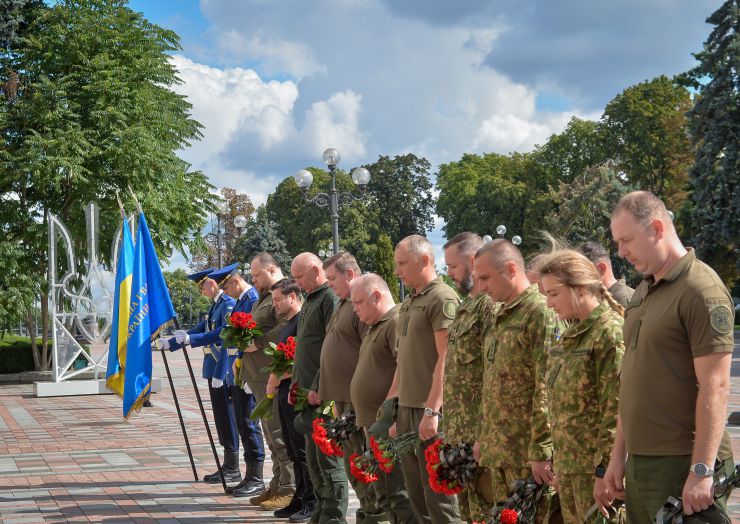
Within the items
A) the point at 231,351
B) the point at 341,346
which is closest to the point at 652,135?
the point at 231,351

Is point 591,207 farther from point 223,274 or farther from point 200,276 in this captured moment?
point 223,274

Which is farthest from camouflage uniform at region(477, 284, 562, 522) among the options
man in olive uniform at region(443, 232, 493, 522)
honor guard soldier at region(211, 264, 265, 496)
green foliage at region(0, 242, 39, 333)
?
green foliage at region(0, 242, 39, 333)

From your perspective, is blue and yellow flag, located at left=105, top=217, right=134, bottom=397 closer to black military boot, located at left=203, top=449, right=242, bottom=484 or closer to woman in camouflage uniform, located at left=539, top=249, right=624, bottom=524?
black military boot, located at left=203, top=449, right=242, bottom=484

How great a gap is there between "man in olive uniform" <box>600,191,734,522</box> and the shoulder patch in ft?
6.27

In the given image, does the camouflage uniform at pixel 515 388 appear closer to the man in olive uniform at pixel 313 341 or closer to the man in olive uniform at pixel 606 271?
the man in olive uniform at pixel 606 271

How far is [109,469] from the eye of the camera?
11156mm

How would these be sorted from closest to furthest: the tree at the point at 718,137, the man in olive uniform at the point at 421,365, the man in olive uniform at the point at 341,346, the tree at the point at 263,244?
the man in olive uniform at the point at 421,365
the man in olive uniform at the point at 341,346
the tree at the point at 718,137
the tree at the point at 263,244

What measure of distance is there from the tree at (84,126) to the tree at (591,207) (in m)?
25.9

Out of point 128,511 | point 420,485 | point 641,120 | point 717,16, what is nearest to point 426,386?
point 420,485

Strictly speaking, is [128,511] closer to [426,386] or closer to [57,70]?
[426,386]

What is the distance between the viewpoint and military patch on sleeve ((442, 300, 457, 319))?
5719mm

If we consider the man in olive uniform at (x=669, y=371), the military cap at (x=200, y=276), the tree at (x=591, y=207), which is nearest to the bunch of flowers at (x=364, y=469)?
the man in olive uniform at (x=669, y=371)

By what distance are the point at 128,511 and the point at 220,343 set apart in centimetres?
199

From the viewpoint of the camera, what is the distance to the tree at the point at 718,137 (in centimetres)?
3441
